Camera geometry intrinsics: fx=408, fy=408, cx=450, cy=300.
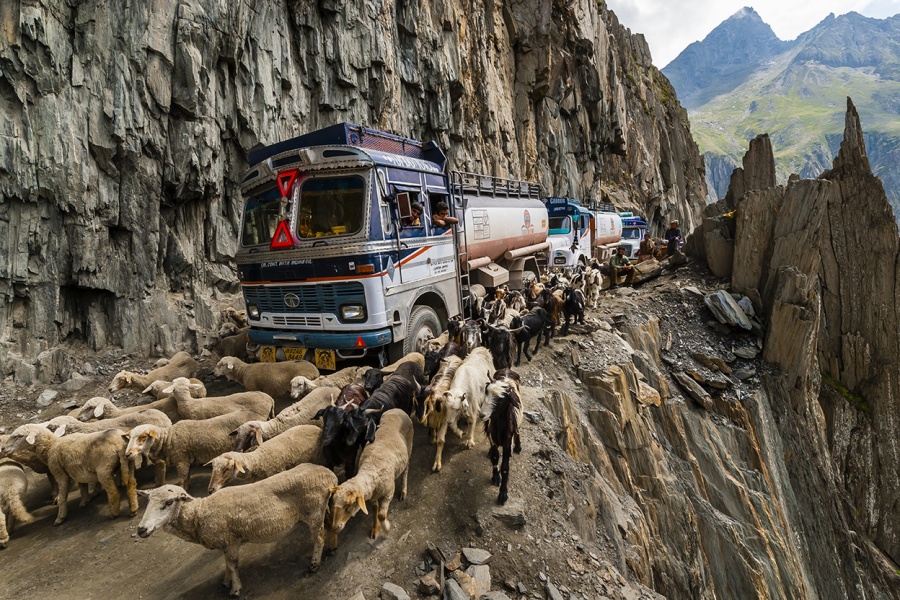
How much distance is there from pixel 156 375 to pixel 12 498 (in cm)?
364

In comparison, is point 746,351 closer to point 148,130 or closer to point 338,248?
point 338,248

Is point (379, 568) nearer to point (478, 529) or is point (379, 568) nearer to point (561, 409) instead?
point (478, 529)

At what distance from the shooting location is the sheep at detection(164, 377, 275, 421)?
638 cm

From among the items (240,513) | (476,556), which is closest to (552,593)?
(476,556)

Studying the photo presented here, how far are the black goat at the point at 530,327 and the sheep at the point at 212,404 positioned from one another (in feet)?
18.3

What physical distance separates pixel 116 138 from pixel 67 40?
2786 mm

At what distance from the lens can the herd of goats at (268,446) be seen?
159 inches

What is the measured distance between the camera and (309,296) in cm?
779

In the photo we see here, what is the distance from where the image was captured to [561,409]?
8648mm

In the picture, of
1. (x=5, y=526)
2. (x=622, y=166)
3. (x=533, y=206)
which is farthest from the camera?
(x=622, y=166)

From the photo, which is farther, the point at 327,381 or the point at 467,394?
the point at 327,381

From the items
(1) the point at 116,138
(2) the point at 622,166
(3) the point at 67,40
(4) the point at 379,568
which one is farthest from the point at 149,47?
(2) the point at 622,166

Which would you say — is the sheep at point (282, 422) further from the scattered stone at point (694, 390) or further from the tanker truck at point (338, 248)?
the scattered stone at point (694, 390)

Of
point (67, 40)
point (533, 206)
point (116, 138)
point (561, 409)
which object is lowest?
point (561, 409)
